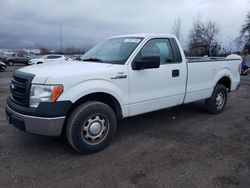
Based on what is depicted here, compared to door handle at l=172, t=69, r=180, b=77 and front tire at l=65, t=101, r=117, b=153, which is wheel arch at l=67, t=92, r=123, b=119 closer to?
front tire at l=65, t=101, r=117, b=153

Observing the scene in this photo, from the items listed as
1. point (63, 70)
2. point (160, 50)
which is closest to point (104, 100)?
point (63, 70)

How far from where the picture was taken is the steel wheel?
166 inches

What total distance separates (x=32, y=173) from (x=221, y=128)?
389 cm

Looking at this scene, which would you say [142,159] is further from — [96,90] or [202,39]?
[202,39]

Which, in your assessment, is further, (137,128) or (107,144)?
(137,128)

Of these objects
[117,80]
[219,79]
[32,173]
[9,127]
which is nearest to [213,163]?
[117,80]

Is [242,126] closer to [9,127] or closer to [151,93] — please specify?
[151,93]

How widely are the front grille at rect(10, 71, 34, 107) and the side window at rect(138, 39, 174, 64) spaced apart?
2.01m

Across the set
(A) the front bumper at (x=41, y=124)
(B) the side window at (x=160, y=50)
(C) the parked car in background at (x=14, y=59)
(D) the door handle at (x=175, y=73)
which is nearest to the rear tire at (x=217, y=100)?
(D) the door handle at (x=175, y=73)

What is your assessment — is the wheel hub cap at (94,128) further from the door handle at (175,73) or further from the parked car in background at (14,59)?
the parked car in background at (14,59)

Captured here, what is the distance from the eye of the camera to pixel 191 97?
19.5 feet

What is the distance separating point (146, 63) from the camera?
459 centimetres

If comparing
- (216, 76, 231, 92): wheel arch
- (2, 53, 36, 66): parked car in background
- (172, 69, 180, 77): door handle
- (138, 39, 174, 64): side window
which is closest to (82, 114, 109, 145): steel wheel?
(138, 39, 174, 64): side window

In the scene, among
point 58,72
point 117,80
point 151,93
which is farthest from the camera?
point 151,93
